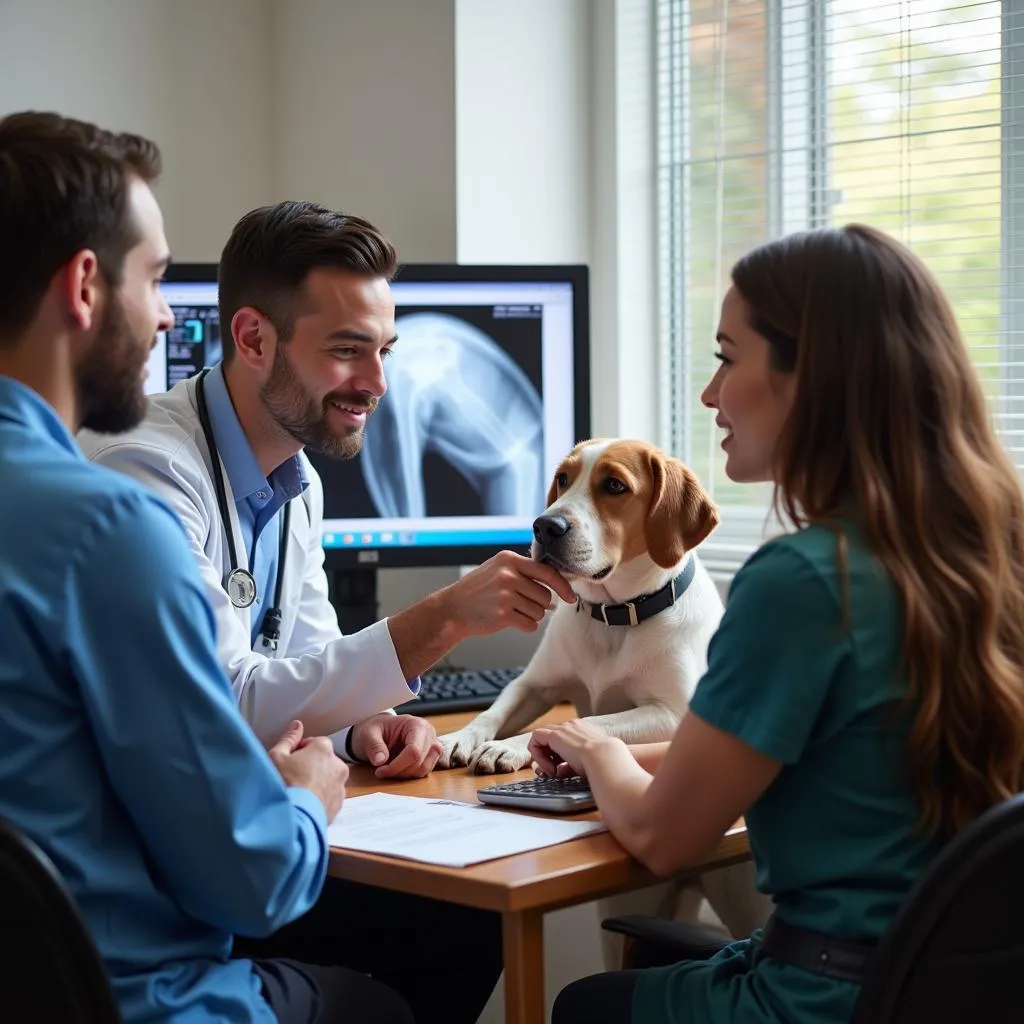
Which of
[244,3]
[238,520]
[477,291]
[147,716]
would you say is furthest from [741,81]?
[147,716]

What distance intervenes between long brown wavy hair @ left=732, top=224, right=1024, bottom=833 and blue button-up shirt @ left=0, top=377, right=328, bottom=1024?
1.78ft

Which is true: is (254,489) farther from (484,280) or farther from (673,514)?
(484,280)

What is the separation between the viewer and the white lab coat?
1.65m

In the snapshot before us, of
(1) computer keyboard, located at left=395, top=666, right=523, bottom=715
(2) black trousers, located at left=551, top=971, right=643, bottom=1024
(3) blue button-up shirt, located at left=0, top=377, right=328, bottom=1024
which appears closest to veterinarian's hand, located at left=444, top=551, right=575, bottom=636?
(1) computer keyboard, located at left=395, top=666, right=523, bottom=715

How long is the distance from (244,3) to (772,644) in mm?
2220

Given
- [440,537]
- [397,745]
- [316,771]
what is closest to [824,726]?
[316,771]

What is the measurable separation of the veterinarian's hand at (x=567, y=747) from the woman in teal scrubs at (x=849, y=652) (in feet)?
0.45

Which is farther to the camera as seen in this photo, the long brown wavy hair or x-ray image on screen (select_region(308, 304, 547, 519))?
x-ray image on screen (select_region(308, 304, 547, 519))

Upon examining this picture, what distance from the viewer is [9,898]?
0.92 meters

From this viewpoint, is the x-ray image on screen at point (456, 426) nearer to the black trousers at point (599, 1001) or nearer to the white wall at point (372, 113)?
the white wall at point (372, 113)

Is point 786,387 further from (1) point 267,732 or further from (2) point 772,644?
(1) point 267,732

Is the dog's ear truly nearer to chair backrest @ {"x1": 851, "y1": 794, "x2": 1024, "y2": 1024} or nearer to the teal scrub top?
the teal scrub top

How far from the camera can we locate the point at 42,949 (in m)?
0.94

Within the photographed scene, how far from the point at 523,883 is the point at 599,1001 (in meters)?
0.18
